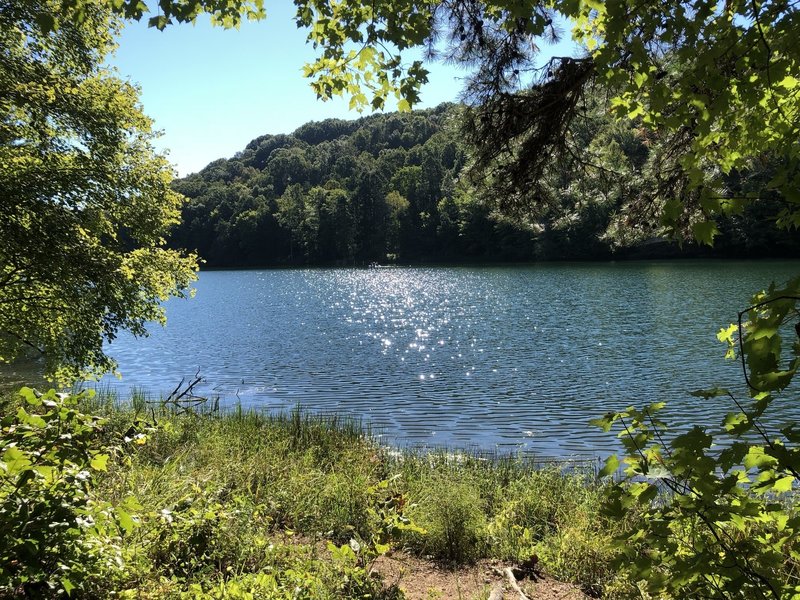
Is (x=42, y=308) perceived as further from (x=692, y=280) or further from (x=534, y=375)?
(x=692, y=280)

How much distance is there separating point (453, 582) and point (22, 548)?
3.67 meters

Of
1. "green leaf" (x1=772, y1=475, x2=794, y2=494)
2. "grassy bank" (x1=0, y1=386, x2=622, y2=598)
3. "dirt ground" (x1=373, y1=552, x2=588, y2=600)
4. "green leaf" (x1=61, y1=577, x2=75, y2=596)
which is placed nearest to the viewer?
"green leaf" (x1=772, y1=475, x2=794, y2=494)

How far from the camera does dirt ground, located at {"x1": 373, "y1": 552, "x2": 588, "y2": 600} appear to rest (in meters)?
4.44

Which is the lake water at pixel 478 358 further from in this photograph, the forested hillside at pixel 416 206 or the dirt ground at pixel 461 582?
the dirt ground at pixel 461 582

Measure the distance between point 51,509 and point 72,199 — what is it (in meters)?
7.29

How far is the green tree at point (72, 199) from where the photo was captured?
7738 millimetres

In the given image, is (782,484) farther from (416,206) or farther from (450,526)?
(416,206)

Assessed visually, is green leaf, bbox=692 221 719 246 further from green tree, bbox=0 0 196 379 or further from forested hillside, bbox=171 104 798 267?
green tree, bbox=0 0 196 379

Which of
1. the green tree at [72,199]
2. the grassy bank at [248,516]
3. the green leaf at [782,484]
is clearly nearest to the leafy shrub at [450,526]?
the grassy bank at [248,516]

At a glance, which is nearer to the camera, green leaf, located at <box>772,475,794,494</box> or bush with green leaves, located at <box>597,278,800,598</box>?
bush with green leaves, located at <box>597,278,800,598</box>

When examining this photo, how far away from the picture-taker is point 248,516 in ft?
16.0

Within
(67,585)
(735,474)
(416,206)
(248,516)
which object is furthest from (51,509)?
(416,206)

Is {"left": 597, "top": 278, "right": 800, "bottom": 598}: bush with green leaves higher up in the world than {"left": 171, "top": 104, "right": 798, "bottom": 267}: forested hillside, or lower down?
lower down

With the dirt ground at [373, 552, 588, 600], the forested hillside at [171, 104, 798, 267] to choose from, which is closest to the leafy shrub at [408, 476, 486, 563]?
the dirt ground at [373, 552, 588, 600]
